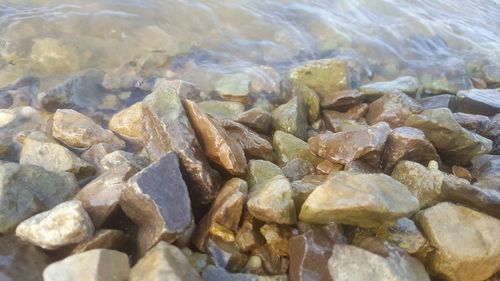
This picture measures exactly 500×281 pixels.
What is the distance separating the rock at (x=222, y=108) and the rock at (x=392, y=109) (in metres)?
1.73

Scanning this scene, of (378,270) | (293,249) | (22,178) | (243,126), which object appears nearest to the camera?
(378,270)

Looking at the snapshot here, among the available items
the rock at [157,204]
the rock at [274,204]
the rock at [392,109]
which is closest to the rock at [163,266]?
the rock at [157,204]

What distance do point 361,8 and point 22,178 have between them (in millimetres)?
8270

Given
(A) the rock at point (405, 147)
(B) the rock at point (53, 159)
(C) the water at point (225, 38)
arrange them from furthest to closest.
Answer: (C) the water at point (225, 38), (A) the rock at point (405, 147), (B) the rock at point (53, 159)

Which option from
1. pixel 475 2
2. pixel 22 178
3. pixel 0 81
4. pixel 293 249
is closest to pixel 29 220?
pixel 22 178

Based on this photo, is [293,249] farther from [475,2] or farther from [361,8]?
[475,2]

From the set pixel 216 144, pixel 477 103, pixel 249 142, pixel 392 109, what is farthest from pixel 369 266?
pixel 477 103

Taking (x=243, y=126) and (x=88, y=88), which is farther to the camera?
(x=88, y=88)

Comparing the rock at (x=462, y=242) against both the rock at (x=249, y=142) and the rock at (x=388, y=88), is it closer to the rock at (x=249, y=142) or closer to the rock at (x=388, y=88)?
the rock at (x=249, y=142)

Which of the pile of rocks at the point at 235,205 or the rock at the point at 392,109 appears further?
the rock at the point at 392,109

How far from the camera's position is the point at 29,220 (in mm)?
3156

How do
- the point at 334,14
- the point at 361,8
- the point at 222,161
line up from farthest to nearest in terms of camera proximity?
1. the point at 361,8
2. the point at 334,14
3. the point at 222,161

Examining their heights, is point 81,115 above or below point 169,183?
below

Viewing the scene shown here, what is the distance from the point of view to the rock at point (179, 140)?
12.1ft
